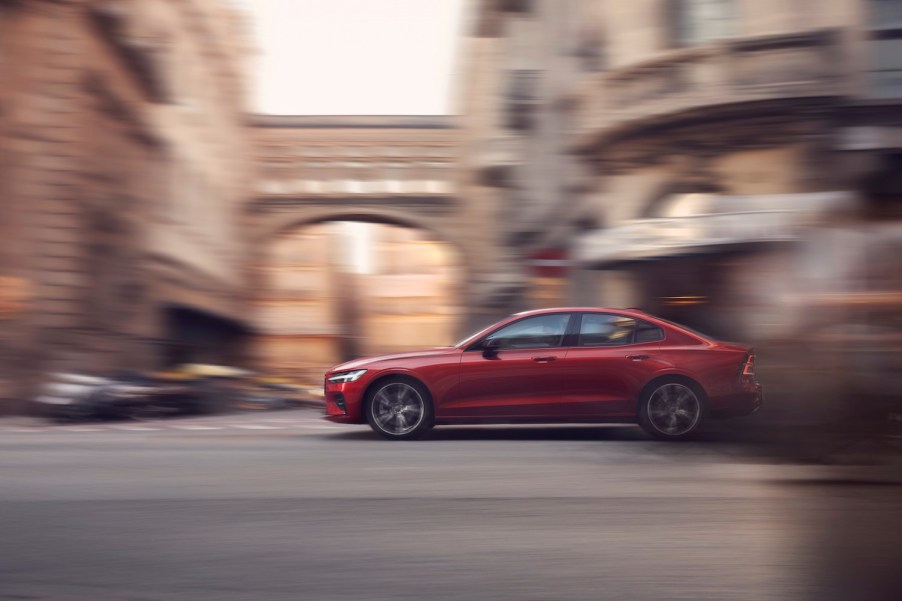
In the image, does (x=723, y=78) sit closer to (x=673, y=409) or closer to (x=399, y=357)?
(x=673, y=409)

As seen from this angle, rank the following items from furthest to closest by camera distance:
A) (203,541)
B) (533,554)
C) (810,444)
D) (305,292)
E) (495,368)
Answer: (305,292) → (495,368) → (203,541) → (533,554) → (810,444)

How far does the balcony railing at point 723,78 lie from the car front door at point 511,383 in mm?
8421

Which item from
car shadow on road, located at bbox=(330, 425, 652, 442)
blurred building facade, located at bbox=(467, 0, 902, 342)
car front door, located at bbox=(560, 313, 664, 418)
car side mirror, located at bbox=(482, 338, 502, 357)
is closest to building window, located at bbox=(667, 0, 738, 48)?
blurred building facade, located at bbox=(467, 0, 902, 342)

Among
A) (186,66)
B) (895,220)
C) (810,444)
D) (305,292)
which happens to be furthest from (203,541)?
(305,292)

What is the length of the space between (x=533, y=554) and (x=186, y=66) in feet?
116

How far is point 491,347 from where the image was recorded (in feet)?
35.3

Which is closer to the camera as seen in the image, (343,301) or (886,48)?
(886,48)

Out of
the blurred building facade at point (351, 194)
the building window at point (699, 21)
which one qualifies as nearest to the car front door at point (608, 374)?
the building window at point (699, 21)

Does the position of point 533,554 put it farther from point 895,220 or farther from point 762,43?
point 762,43

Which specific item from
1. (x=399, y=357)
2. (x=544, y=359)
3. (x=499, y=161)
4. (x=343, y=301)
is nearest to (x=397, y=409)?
(x=399, y=357)

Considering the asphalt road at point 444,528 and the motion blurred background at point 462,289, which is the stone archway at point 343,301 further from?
the asphalt road at point 444,528

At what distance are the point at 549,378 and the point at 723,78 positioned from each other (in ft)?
29.7

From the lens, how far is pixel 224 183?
4144 cm

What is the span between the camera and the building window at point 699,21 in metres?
18.2
